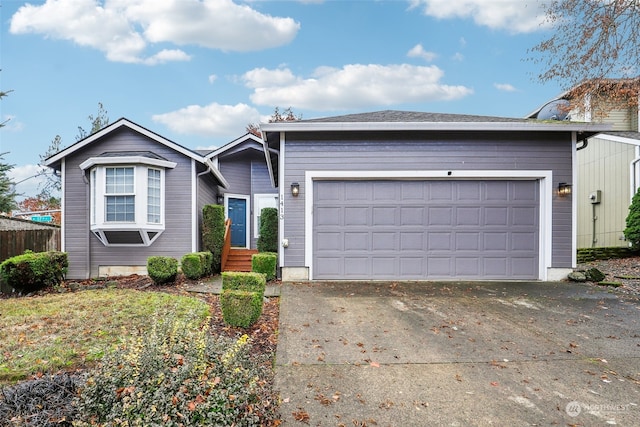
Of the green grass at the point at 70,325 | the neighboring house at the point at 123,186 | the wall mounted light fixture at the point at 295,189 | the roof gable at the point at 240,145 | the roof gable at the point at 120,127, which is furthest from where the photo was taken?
the roof gable at the point at 240,145

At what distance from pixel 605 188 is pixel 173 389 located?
1649cm

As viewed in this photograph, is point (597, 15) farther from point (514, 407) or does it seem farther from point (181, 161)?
point (181, 161)

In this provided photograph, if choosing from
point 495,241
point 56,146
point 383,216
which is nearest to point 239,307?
point 383,216

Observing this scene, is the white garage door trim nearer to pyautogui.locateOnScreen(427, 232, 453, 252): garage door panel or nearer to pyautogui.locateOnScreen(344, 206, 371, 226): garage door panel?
pyautogui.locateOnScreen(344, 206, 371, 226): garage door panel

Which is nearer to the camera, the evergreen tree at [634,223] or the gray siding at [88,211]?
the gray siding at [88,211]

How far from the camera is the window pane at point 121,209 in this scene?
9.29 m

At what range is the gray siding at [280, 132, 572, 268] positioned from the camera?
314 inches

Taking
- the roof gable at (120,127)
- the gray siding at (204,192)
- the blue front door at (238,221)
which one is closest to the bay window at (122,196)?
the roof gable at (120,127)

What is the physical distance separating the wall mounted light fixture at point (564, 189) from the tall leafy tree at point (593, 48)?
7.53ft

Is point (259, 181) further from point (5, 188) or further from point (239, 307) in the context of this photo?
point (5, 188)

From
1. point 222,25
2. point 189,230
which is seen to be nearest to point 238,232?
point 189,230

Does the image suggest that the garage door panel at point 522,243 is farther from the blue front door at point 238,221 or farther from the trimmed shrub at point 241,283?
the blue front door at point 238,221

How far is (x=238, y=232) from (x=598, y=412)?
11.8 meters

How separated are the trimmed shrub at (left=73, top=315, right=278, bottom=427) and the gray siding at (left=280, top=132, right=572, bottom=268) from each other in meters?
5.52
